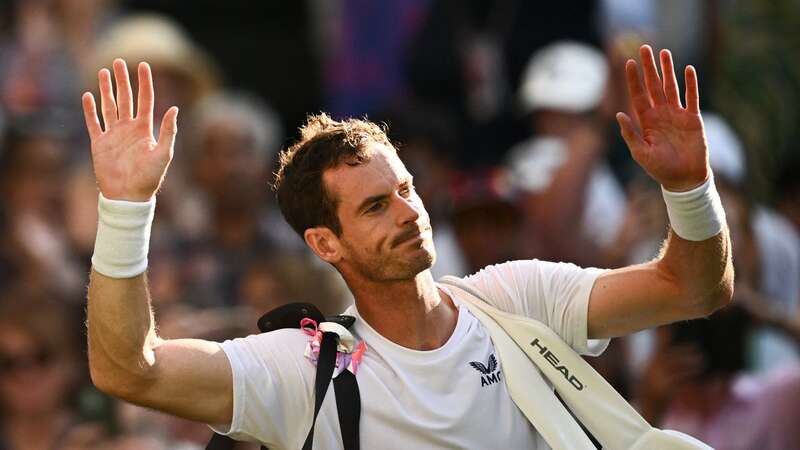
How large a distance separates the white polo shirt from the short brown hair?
37 centimetres

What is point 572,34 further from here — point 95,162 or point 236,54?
point 95,162

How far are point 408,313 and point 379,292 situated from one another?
0.11 m

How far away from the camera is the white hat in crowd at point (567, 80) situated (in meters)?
8.60

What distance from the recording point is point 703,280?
197 inches

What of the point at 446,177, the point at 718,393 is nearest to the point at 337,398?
the point at 718,393

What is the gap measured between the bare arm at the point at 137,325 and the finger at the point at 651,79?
1.41m

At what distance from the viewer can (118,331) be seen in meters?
4.58

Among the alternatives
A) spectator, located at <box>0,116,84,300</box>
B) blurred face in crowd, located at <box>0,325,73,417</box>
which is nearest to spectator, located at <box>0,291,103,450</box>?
blurred face in crowd, located at <box>0,325,73,417</box>

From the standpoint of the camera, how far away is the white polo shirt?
4855mm

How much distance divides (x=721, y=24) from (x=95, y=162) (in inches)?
190

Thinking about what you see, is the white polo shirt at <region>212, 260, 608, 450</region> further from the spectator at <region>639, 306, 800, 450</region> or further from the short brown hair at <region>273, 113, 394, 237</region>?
the spectator at <region>639, 306, 800, 450</region>

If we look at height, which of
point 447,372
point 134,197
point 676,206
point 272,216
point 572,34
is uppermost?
point 134,197

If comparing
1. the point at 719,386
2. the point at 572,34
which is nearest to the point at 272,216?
the point at 572,34

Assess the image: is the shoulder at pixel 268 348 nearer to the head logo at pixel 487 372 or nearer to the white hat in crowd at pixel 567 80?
the head logo at pixel 487 372
